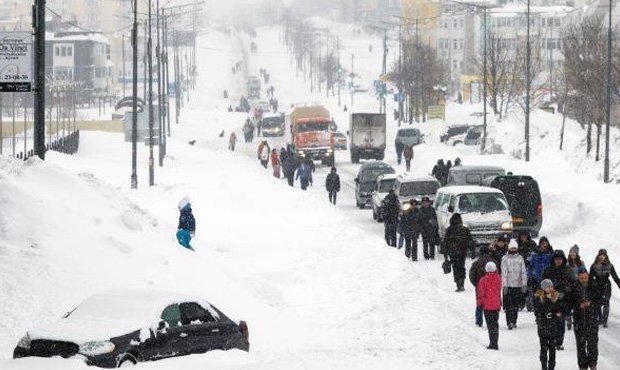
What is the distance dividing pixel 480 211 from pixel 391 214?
2.98 m

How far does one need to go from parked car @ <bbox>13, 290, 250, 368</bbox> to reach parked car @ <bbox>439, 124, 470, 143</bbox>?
227 feet

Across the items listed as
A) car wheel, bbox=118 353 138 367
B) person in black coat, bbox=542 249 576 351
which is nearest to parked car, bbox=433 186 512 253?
person in black coat, bbox=542 249 576 351

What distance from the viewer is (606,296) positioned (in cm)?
2025

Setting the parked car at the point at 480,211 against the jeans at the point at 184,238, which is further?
the parked car at the point at 480,211

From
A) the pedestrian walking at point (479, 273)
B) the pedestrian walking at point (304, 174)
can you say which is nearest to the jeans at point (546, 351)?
the pedestrian walking at point (479, 273)

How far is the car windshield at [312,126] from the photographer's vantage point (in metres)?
66.4

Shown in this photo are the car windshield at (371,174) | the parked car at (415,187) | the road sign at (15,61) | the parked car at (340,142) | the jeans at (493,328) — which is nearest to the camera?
the jeans at (493,328)

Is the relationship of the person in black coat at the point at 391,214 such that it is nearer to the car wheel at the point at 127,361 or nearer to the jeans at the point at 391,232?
the jeans at the point at 391,232

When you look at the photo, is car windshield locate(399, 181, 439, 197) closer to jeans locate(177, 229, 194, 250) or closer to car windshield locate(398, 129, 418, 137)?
jeans locate(177, 229, 194, 250)

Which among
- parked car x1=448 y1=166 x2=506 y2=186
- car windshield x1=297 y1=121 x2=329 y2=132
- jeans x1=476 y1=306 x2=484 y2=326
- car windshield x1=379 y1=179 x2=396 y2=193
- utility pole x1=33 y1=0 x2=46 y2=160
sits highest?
utility pole x1=33 y1=0 x2=46 y2=160

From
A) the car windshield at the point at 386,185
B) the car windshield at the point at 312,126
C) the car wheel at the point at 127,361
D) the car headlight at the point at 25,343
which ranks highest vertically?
the car windshield at the point at 312,126

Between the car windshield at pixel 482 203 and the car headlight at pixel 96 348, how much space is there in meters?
17.4

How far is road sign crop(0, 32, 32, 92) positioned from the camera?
24359mm

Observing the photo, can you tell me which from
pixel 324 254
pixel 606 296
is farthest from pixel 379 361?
pixel 324 254
